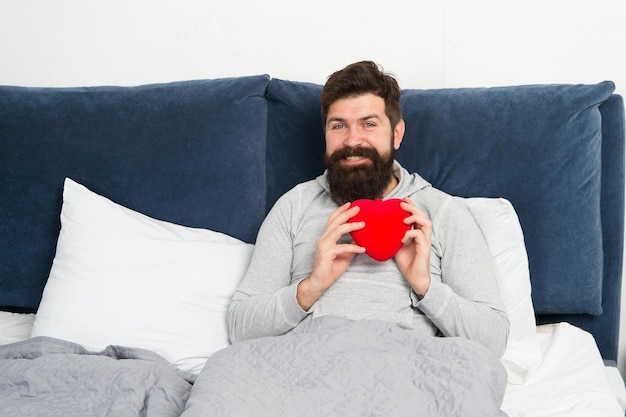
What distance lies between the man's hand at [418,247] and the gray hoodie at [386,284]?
0.09 ft

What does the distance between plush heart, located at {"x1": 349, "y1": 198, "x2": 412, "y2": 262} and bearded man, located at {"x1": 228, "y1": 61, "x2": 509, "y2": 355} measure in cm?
2

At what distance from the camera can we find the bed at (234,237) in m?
1.58

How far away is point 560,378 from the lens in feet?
5.69

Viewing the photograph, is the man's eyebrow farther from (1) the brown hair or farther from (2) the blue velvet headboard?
(2) the blue velvet headboard

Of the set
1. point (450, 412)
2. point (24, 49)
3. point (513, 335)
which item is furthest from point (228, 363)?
point (24, 49)

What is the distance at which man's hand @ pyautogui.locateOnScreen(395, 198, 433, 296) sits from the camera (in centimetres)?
171

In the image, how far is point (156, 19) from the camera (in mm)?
2488

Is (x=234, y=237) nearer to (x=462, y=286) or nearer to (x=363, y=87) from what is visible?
(x=363, y=87)

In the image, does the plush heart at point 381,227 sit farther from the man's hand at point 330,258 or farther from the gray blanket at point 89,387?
the gray blanket at point 89,387

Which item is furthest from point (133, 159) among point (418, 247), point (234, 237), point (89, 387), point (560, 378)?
point (560, 378)

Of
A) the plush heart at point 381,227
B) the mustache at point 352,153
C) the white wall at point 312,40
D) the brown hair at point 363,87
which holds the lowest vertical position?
the plush heart at point 381,227

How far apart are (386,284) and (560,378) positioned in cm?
45

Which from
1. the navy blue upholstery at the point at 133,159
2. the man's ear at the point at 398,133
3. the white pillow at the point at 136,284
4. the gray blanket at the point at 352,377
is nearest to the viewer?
the gray blanket at the point at 352,377

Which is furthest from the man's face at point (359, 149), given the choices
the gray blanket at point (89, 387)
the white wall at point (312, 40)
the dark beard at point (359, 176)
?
the gray blanket at point (89, 387)
